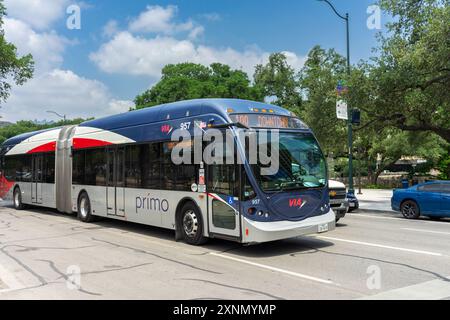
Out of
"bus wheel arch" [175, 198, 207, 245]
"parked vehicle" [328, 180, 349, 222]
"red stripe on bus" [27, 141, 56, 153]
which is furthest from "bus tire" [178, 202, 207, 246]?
"red stripe on bus" [27, 141, 56, 153]

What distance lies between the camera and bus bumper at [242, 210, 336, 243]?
8359mm

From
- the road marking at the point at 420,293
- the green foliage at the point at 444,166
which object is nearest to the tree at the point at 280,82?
the green foliage at the point at 444,166

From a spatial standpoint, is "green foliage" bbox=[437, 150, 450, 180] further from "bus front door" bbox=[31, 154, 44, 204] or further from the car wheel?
"bus front door" bbox=[31, 154, 44, 204]

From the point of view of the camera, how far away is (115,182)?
507 inches

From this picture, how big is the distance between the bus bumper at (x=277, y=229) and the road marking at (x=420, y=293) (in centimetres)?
271

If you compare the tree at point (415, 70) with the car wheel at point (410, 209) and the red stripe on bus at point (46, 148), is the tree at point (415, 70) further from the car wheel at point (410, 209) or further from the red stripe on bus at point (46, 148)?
the red stripe on bus at point (46, 148)

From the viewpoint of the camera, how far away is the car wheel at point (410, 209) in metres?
15.7

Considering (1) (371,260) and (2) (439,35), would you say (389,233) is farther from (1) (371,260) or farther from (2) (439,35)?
(2) (439,35)

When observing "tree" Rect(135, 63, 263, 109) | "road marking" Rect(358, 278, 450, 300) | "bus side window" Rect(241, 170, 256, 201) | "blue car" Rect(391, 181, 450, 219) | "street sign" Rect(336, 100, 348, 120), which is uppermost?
"tree" Rect(135, 63, 263, 109)

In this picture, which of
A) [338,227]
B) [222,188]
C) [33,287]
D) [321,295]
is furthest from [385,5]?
[33,287]

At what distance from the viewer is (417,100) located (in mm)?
19625

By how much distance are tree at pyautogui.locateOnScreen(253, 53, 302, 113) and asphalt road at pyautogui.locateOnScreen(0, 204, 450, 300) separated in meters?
40.2

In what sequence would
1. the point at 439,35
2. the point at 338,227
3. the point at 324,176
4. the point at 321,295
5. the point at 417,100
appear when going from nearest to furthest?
the point at 321,295 → the point at 324,176 → the point at 338,227 → the point at 439,35 → the point at 417,100

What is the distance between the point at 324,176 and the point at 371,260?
219 cm
